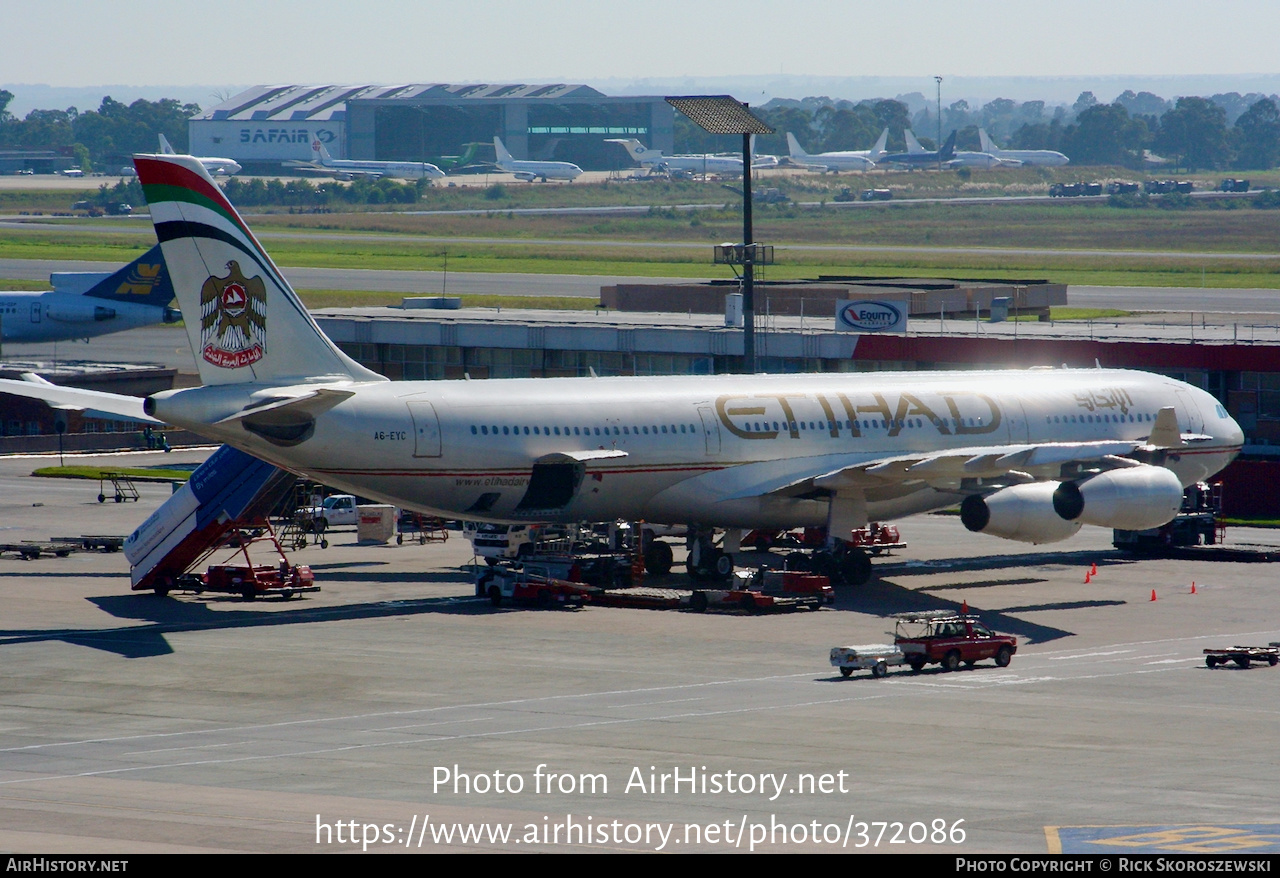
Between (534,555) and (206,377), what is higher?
(206,377)

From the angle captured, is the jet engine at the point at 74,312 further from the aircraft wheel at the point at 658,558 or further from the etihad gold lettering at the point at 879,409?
the etihad gold lettering at the point at 879,409

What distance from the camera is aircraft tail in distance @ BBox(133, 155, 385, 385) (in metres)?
42.9

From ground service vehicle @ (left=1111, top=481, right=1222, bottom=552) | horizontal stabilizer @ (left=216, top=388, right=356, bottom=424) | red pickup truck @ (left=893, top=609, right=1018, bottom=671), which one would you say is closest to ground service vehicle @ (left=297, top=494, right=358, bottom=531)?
horizontal stabilizer @ (left=216, top=388, right=356, bottom=424)

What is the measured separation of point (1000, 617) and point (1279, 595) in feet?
28.2

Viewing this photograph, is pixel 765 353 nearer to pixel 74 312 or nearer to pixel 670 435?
pixel 670 435

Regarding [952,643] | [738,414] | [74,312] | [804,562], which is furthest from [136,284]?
[952,643]

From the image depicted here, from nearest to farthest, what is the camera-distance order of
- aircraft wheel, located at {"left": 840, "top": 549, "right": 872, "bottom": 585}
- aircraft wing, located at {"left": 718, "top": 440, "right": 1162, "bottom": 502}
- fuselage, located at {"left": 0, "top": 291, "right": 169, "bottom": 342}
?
1. aircraft wing, located at {"left": 718, "top": 440, "right": 1162, "bottom": 502}
2. aircraft wheel, located at {"left": 840, "top": 549, "right": 872, "bottom": 585}
3. fuselage, located at {"left": 0, "top": 291, "right": 169, "bottom": 342}

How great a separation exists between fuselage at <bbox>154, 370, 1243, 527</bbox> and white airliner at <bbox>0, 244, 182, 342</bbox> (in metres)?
66.6

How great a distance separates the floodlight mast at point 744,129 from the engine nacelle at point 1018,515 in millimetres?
20574

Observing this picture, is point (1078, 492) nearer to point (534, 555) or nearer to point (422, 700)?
point (534, 555)

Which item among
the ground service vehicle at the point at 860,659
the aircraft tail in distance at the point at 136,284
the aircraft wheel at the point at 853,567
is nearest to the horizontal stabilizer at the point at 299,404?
the ground service vehicle at the point at 860,659

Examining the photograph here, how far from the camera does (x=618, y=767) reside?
2786cm

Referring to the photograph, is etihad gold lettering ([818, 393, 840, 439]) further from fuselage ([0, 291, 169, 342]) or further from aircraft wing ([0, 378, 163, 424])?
fuselage ([0, 291, 169, 342])
